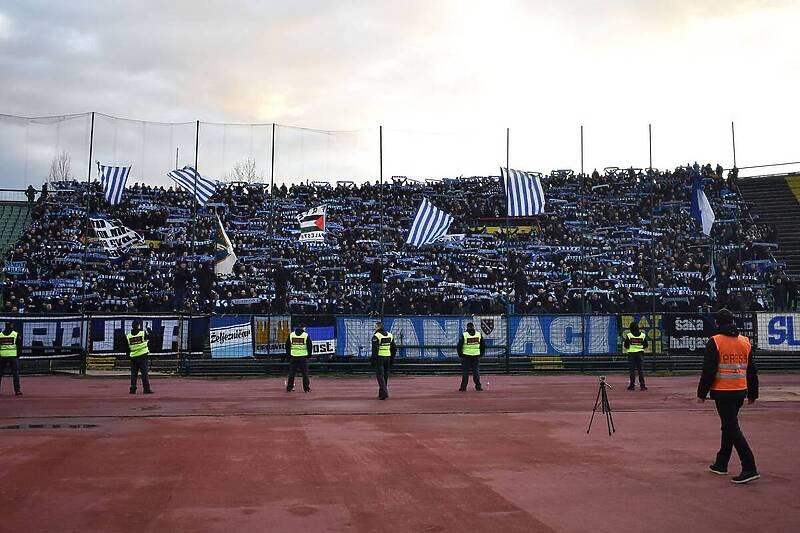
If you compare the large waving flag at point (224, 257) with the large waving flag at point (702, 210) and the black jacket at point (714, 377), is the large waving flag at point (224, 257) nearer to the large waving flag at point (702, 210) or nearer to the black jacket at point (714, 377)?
the large waving flag at point (702, 210)

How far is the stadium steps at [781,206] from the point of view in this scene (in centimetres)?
3716

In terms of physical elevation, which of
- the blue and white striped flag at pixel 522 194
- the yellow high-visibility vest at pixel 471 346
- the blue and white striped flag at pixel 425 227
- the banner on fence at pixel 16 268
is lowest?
the yellow high-visibility vest at pixel 471 346

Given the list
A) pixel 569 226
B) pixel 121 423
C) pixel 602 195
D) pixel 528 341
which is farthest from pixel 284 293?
pixel 602 195

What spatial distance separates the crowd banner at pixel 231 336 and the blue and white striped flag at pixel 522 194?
1171cm

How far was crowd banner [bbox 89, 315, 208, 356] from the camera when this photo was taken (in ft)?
78.4

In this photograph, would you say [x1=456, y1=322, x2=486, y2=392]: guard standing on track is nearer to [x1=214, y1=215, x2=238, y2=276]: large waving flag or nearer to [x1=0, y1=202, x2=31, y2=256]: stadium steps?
[x1=214, y1=215, x2=238, y2=276]: large waving flag

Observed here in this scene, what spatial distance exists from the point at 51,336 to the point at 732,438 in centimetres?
2189

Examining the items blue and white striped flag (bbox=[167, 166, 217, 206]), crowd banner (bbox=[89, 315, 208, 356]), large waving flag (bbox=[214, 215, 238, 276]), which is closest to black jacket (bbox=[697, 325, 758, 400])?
crowd banner (bbox=[89, 315, 208, 356])

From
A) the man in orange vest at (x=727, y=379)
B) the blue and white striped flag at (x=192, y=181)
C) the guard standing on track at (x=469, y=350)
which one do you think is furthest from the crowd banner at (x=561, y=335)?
the man in orange vest at (x=727, y=379)

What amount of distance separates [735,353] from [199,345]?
19.0 metres

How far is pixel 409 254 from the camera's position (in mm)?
35188

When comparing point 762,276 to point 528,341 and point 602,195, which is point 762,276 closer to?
point 602,195

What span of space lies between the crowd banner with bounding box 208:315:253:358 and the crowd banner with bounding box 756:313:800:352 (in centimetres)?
1805

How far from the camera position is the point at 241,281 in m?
31.8
